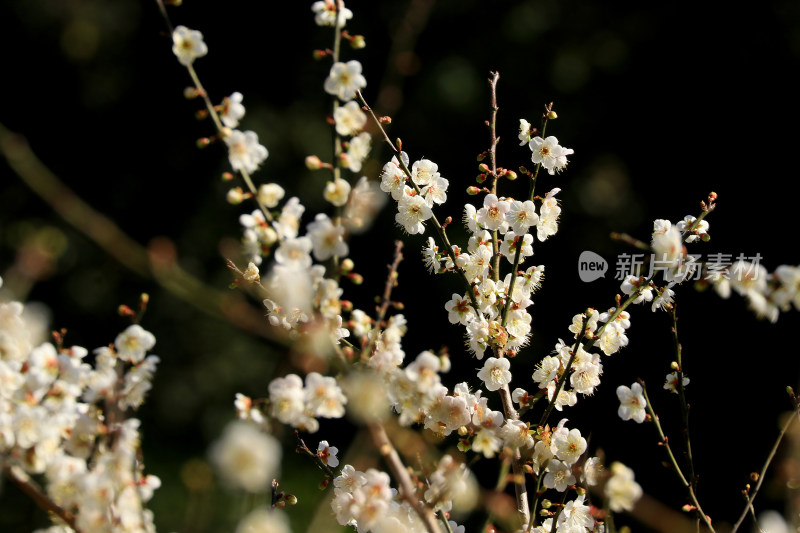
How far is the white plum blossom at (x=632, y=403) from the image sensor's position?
0.89 meters

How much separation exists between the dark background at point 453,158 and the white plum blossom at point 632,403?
6.11ft

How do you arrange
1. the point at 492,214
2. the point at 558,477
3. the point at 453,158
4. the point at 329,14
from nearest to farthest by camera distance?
the point at 329,14 → the point at 558,477 → the point at 492,214 → the point at 453,158

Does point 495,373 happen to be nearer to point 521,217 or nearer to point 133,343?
point 521,217

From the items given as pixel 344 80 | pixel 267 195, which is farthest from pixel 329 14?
pixel 267 195

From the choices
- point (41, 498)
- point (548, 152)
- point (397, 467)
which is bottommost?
point (41, 498)

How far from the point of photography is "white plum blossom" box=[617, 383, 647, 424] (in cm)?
89

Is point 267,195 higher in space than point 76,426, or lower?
higher

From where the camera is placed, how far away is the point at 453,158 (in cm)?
386

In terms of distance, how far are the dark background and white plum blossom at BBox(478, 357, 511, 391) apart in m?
1.79

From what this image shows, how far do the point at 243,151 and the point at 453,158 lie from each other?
3.17 meters

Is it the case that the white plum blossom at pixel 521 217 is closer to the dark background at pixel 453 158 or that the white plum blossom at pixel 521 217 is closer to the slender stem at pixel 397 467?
the slender stem at pixel 397 467

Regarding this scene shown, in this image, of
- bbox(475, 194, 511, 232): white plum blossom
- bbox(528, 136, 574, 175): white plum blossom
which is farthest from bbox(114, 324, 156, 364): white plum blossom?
bbox(528, 136, 574, 175): white plum blossom

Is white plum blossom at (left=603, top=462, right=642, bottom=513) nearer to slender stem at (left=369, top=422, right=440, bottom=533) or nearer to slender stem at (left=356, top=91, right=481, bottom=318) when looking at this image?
slender stem at (left=369, top=422, right=440, bottom=533)

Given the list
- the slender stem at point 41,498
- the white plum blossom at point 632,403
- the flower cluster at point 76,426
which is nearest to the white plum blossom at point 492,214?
the white plum blossom at point 632,403
